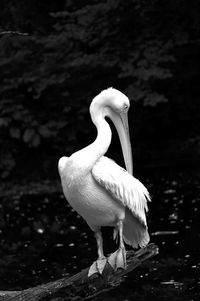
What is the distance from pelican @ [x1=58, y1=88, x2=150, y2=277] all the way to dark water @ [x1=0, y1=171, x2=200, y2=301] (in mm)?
1882

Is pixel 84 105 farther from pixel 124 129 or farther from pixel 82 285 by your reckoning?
pixel 82 285

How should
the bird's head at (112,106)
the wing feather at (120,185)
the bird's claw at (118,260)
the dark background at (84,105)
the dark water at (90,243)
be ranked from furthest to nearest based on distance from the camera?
the dark background at (84,105) < the dark water at (90,243) < the bird's head at (112,106) < the wing feather at (120,185) < the bird's claw at (118,260)

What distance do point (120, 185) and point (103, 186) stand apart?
5.5 inches

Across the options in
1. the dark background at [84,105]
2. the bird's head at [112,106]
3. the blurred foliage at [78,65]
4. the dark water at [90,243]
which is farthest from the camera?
the blurred foliage at [78,65]

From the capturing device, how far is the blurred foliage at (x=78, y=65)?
13148mm

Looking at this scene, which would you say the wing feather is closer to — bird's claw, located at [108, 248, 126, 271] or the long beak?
the long beak

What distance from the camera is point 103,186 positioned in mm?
6113

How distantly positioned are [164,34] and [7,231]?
15.9 feet

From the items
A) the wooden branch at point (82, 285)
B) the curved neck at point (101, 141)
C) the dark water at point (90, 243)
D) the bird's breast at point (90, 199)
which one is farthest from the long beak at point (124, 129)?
the dark water at point (90, 243)

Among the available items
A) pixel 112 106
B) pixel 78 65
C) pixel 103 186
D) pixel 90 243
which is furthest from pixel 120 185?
pixel 78 65

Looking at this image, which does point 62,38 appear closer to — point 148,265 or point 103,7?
point 103,7

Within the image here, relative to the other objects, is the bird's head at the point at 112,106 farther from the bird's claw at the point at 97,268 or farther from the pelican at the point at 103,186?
the bird's claw at the point at 97,268

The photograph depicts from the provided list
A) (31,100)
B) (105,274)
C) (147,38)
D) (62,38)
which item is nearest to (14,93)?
(31,100)

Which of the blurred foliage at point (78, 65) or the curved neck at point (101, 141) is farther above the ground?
the curved neck at point (101, 141)
